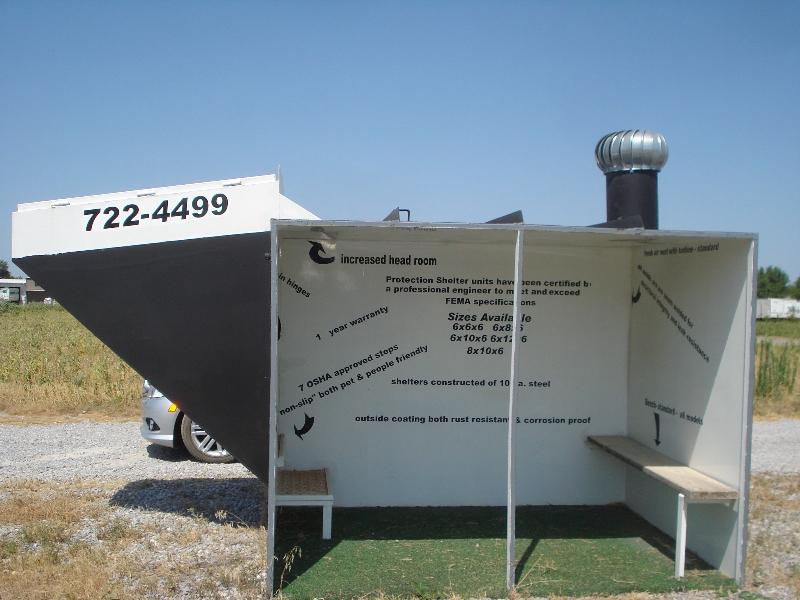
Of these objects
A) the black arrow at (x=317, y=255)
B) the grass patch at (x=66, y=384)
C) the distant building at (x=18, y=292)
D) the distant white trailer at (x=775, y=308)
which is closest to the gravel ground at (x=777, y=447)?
the black arrow at (x=317, y=255)

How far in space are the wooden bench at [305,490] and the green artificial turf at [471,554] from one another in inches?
9.9

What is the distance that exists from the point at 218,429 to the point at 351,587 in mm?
1459

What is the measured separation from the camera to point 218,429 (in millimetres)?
4832

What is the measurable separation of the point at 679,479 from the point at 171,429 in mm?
5447

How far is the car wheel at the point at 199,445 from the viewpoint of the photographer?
7734mm

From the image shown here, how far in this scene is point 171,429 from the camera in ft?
25.1

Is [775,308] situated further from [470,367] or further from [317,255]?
[317,255]

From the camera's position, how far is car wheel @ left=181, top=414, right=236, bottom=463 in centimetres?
773

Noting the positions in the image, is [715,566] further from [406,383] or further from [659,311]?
[406,383]

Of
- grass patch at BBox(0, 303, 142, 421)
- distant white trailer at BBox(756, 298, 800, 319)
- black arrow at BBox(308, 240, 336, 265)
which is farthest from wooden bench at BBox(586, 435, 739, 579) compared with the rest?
distant white trailer at BBox(756, 298, 800, 319)

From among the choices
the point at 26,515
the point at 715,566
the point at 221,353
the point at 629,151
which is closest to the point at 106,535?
the point at 26,515

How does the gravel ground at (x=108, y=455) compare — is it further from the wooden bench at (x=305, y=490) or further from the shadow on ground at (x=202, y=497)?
the wooden bench at (x=305, y=490)

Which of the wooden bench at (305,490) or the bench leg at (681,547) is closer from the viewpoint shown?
the bench leg at (681,547)

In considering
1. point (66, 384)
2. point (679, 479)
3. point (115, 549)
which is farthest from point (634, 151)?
point (66, 384)
